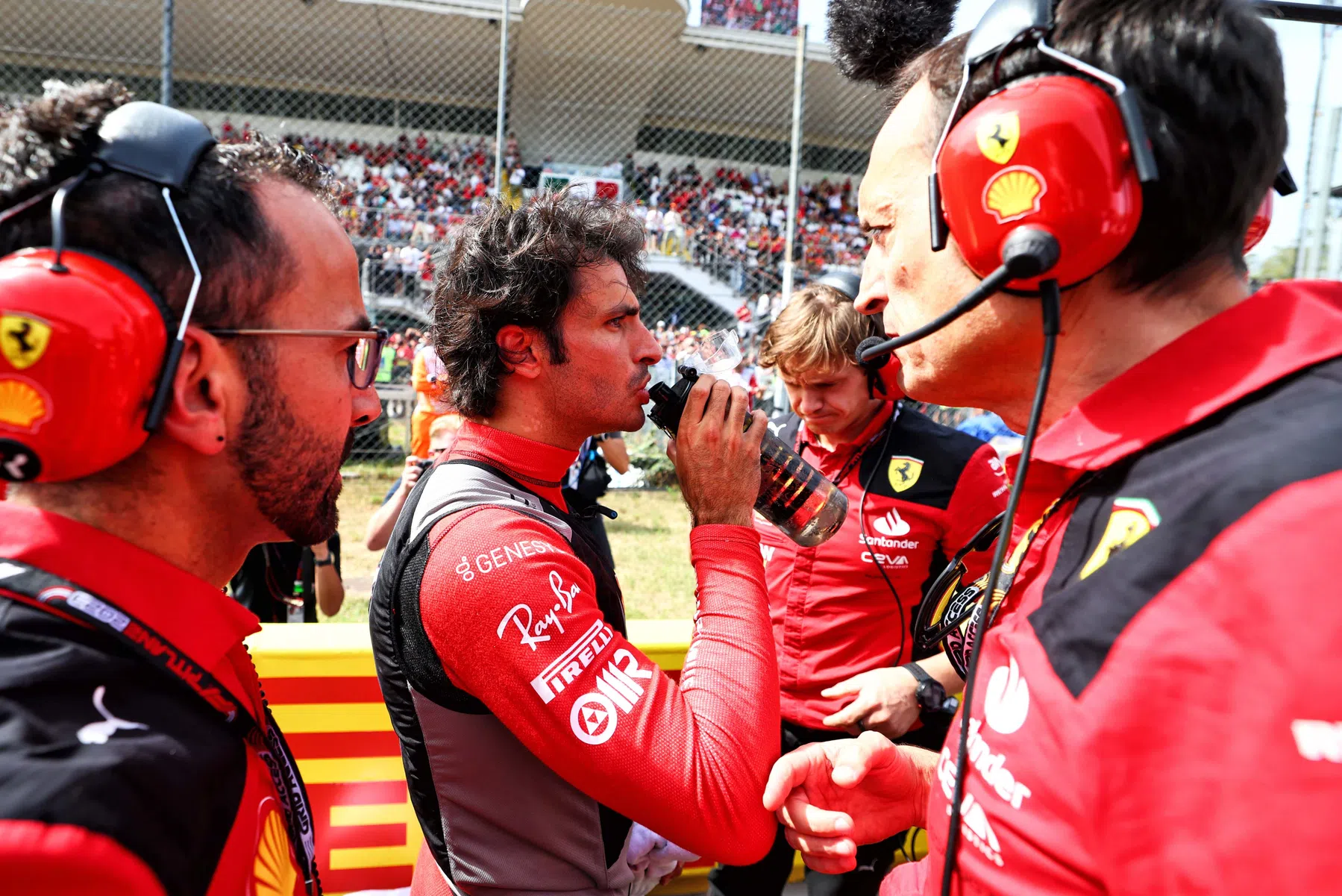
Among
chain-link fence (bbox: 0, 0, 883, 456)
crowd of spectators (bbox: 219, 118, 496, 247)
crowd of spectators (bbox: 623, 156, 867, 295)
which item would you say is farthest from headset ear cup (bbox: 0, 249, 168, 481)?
crowd of spectators (bbox: 219, 118, 496, 247)

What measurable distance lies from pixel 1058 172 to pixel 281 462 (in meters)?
1.10

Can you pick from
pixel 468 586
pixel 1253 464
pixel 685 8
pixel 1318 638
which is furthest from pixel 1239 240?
pixel 685 8

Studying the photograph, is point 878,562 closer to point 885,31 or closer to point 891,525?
point 891,525

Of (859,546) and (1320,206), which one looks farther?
(1320,206)

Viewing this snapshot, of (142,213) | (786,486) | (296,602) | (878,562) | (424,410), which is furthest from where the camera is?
(424,410)

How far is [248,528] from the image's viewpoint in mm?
1302

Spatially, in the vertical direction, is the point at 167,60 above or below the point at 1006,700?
above

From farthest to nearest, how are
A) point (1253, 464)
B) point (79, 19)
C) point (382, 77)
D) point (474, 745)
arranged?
point (382, 77) < point (79, 19) < point (474, 745) < point (1253, 464)

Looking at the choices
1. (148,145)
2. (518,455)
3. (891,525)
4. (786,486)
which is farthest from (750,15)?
(148,145)

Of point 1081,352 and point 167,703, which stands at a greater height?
point 1081,352

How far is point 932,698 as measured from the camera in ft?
6.95

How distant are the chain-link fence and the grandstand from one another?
0.16 feet

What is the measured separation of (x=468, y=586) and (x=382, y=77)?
21.1 m

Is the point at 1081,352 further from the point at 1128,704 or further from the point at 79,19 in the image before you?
the point at 79,19
